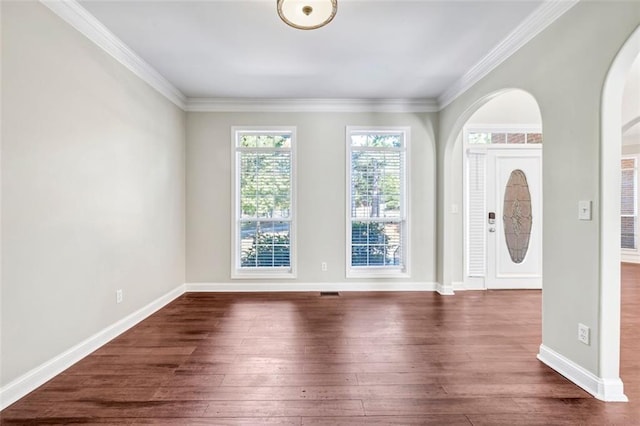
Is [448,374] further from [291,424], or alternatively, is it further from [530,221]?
[530,221]

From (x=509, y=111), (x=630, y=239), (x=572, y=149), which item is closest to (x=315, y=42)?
(x=572, y=149)

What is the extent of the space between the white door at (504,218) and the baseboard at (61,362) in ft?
14.7

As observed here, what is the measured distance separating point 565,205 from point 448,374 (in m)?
1.50

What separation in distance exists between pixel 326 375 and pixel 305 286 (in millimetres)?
2295

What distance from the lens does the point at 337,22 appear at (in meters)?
2.53

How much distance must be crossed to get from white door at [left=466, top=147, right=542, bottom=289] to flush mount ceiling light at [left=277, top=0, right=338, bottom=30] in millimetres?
3363

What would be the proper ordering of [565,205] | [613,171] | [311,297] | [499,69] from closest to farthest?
[613,171] < [565,205] < [499,69] < [311,297]

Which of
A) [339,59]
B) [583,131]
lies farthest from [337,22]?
[583,131]

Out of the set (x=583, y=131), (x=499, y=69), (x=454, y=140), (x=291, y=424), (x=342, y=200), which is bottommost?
(x=291, y=424)

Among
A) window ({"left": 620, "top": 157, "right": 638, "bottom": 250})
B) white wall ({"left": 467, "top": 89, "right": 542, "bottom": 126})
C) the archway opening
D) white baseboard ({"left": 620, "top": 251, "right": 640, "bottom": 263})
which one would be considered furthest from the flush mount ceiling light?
white baseboard ({"left": 620, "top": 251, "right": 640, "bottom": 263})

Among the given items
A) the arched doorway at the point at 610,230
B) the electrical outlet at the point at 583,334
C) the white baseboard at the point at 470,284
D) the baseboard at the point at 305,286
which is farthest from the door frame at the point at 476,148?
the arched doorway at the point at 610,230

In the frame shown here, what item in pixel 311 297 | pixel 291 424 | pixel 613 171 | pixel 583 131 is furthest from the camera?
pixel 311 297

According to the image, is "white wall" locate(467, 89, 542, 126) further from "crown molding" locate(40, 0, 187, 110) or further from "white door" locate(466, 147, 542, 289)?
"crown molding" locate(40, 0, 187, 110)

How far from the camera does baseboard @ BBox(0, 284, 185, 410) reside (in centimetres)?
A: 191
